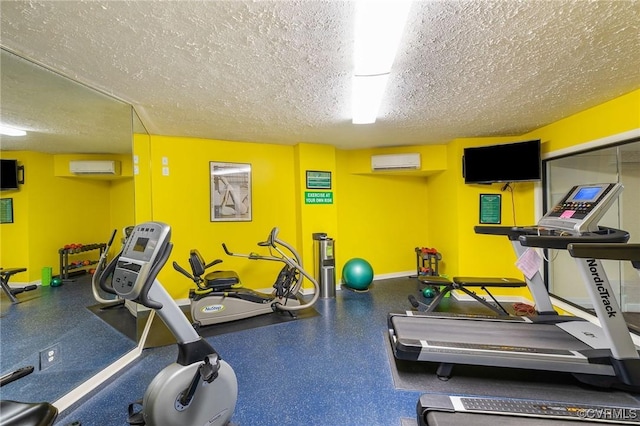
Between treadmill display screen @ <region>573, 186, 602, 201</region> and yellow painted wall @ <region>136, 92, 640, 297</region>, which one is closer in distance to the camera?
treadmill display screen @ <region>573, 186, 602, 201</region>

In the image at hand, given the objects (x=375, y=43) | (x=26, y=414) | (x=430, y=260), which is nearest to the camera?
(x=26, y=414)

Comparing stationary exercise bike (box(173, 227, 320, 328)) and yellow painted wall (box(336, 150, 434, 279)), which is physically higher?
yellow painted wall (box(336, 150, 434, 279))

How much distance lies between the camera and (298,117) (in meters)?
→ 2.92

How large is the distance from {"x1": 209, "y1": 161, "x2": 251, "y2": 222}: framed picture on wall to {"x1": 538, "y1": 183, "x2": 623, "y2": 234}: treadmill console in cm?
349

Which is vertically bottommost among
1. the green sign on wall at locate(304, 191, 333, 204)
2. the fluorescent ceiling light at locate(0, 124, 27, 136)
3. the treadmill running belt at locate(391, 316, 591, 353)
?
the treadmill running belt at locate(391, 316, 591, 353)

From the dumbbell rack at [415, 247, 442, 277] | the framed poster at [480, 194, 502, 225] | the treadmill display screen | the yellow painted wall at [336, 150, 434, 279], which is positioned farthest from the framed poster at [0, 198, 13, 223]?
the framed poster at [480, 194, 502, 225]

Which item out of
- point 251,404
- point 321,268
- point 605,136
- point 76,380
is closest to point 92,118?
point 76,380

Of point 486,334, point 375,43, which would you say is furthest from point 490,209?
point 375,43

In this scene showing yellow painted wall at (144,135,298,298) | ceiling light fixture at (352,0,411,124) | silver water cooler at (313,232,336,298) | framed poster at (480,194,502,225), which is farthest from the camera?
silver water cooler at (313,232,336,298)

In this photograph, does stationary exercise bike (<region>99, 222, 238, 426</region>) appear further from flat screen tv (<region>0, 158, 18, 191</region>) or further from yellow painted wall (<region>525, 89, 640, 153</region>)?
yellow painted wall (<region>525, 89, 640, 153</region>)

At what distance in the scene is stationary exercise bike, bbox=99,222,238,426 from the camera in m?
1.30

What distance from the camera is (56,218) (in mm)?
2146

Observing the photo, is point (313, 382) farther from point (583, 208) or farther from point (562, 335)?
point (583, 208)

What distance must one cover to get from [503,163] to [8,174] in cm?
474
